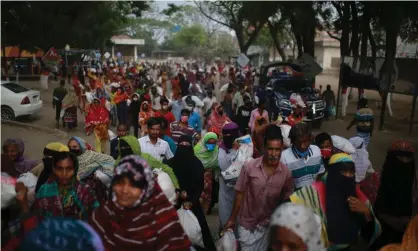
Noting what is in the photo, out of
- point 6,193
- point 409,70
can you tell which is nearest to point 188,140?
point 6,193

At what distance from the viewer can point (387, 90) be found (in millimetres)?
14414

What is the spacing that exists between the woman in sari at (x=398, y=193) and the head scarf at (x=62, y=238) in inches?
123

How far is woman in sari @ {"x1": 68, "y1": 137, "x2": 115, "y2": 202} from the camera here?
14.3 feet

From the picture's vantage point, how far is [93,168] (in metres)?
4.70

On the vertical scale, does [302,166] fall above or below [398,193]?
above

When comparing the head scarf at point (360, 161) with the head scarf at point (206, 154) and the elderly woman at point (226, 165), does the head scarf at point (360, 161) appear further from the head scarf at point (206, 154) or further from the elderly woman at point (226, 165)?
the head scarf at point (206, 154)

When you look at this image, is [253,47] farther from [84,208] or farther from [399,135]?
[84,208]

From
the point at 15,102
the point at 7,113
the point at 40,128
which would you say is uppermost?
the point at 15,102

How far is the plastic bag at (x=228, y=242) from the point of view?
13.4 ft

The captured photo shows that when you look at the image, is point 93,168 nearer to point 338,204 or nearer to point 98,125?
point 338,204

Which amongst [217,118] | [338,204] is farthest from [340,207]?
[217,118]

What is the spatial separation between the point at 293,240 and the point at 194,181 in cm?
219

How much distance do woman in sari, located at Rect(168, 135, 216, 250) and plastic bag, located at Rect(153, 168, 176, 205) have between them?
23.9 inches

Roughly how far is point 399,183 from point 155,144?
9.37 ft
